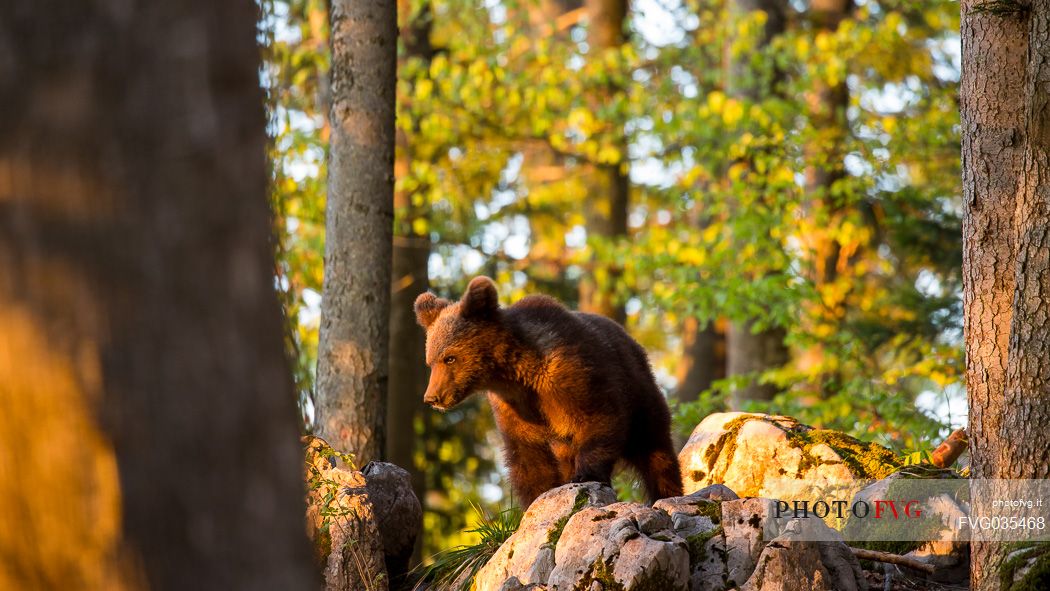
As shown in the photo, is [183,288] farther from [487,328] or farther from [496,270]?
[496,270]

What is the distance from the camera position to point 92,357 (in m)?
2.44

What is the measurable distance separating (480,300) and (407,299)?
839 cm

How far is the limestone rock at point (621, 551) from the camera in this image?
4.64 m

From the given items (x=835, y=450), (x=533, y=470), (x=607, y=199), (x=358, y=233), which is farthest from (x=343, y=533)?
(x=607, y=199)

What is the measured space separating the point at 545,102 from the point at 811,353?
5335mm

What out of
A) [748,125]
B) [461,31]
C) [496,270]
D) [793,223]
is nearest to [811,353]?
[793,223]

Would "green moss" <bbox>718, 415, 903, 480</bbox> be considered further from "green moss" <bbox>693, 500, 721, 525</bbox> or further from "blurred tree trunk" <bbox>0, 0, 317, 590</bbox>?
"blurred tree trunk" <bbox>0, 0, 317, 590</bbox>

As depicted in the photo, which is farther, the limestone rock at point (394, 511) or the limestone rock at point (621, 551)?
the limestone rock at point (394, 511)

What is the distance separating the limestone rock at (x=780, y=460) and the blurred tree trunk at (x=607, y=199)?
886cm

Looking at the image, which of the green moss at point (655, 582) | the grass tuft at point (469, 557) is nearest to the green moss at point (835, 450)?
the grass tuft at point (469, 557)

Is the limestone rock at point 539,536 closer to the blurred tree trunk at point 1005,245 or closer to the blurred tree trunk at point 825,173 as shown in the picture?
the blurred tree trunk at point 1005,245

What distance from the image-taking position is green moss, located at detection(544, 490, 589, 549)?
5270 mm

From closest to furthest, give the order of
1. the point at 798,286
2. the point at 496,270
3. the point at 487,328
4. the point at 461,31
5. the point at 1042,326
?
the point at 1042,326, the point at 487,328, the point at 798,286, the point at 496,270, the point at 461,31

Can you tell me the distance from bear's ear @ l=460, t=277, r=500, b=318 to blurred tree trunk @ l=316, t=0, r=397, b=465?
101 centimetres
